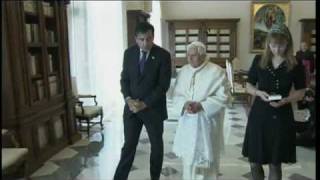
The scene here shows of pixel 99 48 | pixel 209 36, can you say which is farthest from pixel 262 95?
pixel 209 36

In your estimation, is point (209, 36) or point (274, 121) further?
point (209, 36)

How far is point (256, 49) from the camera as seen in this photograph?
427 inches

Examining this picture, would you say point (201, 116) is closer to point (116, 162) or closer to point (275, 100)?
point (275, 100)

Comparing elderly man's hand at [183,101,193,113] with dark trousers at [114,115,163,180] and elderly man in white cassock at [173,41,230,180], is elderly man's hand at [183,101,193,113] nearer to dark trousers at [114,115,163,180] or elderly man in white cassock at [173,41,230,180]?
elderly man in white cassock at [173,41,230,180]

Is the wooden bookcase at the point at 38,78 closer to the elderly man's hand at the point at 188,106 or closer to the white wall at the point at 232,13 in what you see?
the elderly man's hand at the point at 188,106

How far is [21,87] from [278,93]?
2417 millimetres

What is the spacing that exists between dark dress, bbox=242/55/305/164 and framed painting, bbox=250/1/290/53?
8292 mm

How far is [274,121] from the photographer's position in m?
2.43

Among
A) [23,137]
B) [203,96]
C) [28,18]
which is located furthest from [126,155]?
[28,18]

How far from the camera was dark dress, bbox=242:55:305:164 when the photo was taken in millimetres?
2398

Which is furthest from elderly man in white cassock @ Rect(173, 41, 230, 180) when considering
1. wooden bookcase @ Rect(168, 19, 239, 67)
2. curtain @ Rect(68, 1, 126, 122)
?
wooden bookcase @ Rect(168, 19, 239, 67)

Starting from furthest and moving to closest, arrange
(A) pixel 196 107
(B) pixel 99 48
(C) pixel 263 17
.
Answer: (C) pixel 263 17 → (B) pixel 99 48 → (A) pixel 196 107

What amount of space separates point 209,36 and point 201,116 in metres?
8.17

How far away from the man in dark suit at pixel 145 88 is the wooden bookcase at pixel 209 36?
7885mm
